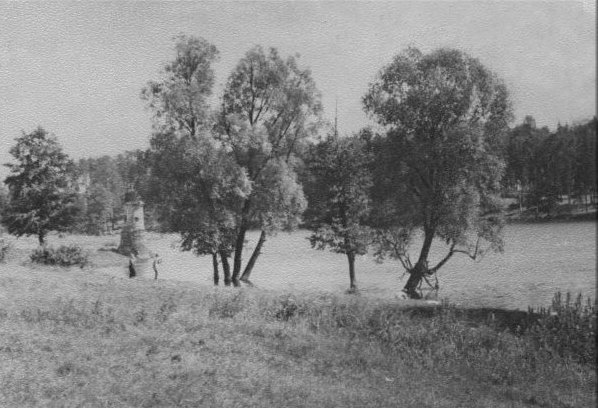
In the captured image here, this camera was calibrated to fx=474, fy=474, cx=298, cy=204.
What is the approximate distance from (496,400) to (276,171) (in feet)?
61.3

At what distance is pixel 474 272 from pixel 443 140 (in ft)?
48.3

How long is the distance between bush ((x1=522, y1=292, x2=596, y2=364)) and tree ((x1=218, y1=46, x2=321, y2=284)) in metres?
15.5

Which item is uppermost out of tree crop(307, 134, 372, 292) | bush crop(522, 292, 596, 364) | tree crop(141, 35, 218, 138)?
tree crop(141, 35, 218, 138)

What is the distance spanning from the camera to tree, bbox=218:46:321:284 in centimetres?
2556

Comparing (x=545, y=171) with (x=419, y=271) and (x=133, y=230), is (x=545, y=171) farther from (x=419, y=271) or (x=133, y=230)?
(x=133, y=230)

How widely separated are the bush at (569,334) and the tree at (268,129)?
1553cm

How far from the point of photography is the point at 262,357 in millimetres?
10250

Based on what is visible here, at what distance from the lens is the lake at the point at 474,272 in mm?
26125

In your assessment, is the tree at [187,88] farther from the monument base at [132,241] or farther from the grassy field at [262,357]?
the monument base at [132,241]

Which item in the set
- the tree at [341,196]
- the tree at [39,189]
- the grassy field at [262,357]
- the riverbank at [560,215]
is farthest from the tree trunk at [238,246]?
the riverbank at [560,215]

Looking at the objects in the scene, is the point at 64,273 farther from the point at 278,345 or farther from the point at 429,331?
the point at 429,331

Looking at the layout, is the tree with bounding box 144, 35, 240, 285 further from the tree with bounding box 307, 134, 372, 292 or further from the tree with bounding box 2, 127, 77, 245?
the tree with bounding box 2, 127, 77, 245

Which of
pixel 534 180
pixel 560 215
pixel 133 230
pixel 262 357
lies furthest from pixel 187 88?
pixel 534 180

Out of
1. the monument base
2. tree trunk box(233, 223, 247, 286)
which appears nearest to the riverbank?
the monument base
